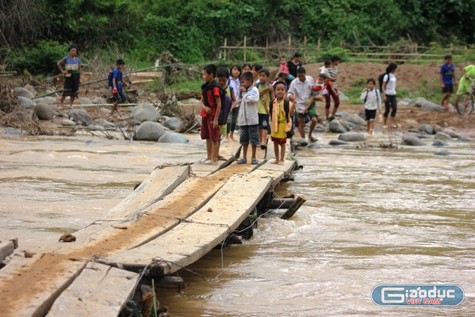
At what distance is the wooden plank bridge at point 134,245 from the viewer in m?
5.02

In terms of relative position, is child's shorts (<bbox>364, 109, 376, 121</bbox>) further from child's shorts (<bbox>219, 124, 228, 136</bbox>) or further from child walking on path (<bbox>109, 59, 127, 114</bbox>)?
child walking on path (<bbox>109, 59, 127, 114</bbox>)

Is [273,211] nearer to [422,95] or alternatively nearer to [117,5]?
[422,95]

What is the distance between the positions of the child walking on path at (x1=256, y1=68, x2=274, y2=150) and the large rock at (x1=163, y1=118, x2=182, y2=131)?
19.6 ft

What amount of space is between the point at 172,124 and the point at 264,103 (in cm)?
654

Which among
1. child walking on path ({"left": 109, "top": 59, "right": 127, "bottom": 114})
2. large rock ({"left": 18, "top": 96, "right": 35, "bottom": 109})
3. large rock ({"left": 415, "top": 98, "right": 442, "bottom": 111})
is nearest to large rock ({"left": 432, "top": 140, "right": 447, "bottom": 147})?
large rock ({"left": 415, "top": 98, "right": 442, "bottom": 111})

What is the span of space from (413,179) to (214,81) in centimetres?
349

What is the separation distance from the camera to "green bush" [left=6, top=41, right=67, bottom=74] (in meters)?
26.5

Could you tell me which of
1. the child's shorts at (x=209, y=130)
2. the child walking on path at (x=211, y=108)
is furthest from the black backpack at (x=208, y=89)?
the child's shorts at (x=209, y=130)

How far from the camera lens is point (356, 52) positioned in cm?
3042

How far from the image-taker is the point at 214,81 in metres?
10.8

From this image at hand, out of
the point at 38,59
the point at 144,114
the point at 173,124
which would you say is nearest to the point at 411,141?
the point at 173,124

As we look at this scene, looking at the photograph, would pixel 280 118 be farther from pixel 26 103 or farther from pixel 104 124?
pixel 26 103

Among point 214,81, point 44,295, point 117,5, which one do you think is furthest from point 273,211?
point 117,5

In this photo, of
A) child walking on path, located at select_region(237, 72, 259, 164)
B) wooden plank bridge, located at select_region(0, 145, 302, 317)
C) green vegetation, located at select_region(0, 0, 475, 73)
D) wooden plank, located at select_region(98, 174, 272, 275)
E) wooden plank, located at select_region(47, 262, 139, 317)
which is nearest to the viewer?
wooden plank, located at select_region(47, 262, 139, 317)
